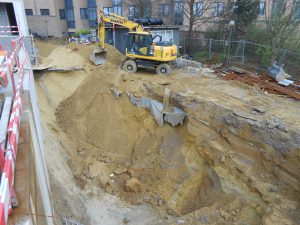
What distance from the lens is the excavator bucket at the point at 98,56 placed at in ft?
53.3

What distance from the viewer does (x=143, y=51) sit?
15195 mm

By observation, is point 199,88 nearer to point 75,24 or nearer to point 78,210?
point 78,210

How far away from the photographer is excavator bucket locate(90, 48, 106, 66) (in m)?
16.2

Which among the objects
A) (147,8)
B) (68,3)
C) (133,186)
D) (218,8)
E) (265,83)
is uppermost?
(68,3)

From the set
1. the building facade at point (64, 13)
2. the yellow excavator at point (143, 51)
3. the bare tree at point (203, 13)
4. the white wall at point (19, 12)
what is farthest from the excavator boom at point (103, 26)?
the building facade at point (64, 13)

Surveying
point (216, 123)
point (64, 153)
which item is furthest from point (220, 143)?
point (64, 153)

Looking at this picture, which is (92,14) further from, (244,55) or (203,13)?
(244,55)

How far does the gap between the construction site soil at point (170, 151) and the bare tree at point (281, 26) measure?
4525 millimetres

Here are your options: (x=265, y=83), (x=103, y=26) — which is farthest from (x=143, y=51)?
(x=265, y=83)

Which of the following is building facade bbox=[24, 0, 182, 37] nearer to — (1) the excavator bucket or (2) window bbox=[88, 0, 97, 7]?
(2) window bbox=[88, 0, 97, 7]

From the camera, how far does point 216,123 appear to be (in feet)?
36.1

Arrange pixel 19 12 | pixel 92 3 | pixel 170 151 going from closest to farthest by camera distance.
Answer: pixel 170 151
pixel 19 12
pixel 92 3

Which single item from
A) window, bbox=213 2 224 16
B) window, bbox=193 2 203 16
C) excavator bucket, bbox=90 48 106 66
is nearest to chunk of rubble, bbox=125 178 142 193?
excavator bucket, bbox=90 48 106 66

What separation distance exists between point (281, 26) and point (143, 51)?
8.21 m
